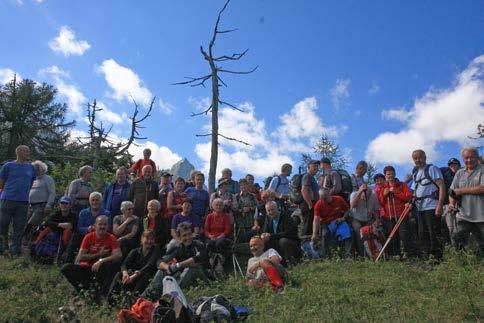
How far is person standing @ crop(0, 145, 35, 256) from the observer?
9023 millimetres

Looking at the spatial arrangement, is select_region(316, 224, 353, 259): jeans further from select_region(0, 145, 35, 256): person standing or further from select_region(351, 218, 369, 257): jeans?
select_region(0, 145, 35, 256): person standing

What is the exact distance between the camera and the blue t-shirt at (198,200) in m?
10.0

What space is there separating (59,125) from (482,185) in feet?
87.7

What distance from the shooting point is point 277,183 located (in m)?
10.6

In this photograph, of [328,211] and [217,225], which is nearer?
[328,211]

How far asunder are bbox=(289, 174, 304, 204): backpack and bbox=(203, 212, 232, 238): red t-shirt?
4.95 feet

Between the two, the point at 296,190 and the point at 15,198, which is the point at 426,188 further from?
the point at 15,198

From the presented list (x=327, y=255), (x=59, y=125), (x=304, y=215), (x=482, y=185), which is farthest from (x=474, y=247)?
(x=59, y=125)

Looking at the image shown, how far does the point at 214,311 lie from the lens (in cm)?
572

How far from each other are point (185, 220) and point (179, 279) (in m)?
1.66

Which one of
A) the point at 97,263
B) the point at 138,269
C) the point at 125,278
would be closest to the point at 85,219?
the point at 97,263

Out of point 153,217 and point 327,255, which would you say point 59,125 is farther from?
point 327,255

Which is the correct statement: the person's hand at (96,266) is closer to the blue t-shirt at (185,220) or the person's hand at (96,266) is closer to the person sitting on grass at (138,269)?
the person sitting on grass at (138,269)

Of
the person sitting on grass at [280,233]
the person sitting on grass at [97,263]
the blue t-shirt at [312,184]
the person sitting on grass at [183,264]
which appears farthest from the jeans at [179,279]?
the blue t-shirt at [312,184]
